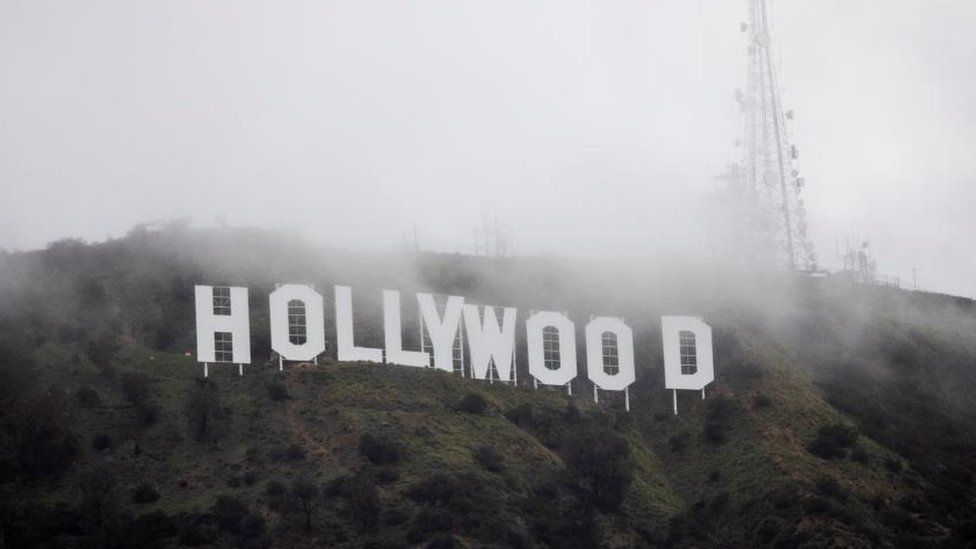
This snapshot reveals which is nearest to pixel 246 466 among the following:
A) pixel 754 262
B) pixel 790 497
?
pixel 790 497

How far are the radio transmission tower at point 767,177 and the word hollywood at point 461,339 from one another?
21809 millimetres

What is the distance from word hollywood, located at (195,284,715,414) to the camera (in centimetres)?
9400

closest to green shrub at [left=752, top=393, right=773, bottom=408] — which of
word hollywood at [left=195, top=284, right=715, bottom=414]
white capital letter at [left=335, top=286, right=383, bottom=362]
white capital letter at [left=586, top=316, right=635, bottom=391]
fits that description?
word hollywood at [left=195, top=284, right=715, bottom=414]

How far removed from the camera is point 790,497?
3415 inches

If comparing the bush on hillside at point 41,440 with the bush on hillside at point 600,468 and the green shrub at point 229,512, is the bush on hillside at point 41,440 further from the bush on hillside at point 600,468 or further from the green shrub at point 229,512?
the bush on hillside at point 600,468

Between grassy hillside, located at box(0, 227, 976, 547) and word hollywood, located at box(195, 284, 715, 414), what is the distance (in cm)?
132

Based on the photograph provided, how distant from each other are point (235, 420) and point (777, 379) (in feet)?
119

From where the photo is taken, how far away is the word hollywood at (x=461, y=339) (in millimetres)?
94000

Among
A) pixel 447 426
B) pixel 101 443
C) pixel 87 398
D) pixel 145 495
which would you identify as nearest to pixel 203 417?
pixel 101 443

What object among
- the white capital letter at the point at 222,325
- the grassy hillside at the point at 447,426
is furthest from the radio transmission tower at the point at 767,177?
the white capital letter at the point at 222,325

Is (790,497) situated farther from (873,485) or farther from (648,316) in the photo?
(648,316)

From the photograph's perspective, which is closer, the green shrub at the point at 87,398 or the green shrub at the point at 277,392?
the green shrub at the point at 87,398

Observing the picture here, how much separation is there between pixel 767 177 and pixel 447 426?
42.9 meters

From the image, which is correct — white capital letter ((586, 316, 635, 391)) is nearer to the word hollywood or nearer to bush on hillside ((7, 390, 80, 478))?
the word hollywood
